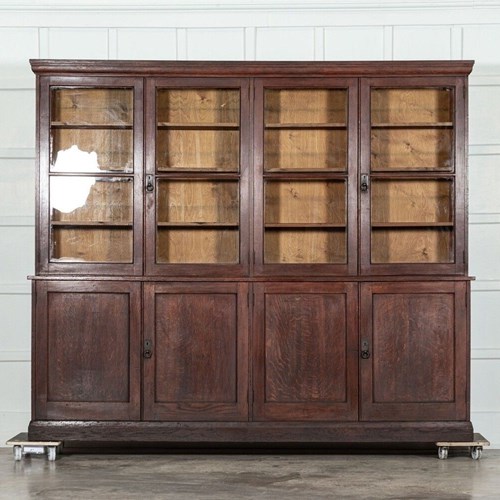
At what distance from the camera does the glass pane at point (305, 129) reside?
4.94 metres

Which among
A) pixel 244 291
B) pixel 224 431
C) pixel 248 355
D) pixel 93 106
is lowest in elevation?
pixel 224 431

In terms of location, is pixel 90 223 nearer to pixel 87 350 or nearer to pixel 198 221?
pixel 198 221

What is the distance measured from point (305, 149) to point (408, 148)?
1.89ft

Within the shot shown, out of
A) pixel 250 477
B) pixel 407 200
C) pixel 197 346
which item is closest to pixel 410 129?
pixel 407 200

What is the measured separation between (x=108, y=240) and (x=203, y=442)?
128cm

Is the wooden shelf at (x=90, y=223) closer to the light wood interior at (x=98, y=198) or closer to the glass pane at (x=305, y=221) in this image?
the light wood interior at (x=98, y=198)

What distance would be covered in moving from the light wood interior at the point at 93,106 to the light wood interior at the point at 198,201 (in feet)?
1.46

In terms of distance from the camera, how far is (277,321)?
4852 millimetres

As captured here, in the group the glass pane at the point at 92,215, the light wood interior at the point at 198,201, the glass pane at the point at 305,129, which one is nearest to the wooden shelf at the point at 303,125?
the glass pane at the point at 305,129

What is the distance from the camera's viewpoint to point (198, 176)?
4949 millimetres

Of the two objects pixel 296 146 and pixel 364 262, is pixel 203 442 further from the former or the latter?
pixel 296 146
